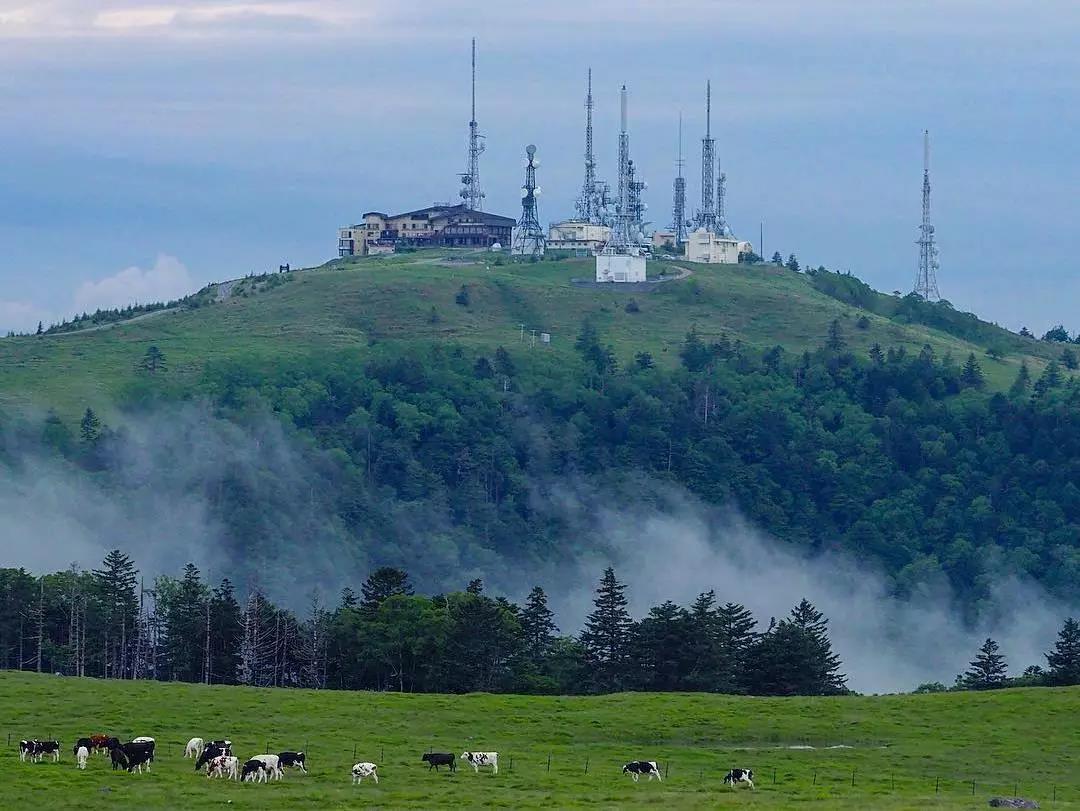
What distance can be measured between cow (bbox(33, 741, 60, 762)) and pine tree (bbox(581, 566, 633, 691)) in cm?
4909

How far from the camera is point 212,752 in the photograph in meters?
80.7

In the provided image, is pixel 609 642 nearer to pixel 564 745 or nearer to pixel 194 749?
pixel 564 745

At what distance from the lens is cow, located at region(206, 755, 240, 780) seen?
3100 inches

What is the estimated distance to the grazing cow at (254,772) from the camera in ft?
258

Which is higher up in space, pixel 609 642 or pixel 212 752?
pixel 609 642

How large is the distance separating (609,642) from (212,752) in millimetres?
51401

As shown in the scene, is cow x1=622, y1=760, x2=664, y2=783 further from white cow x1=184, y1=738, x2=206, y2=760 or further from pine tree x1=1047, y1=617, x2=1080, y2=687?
pine tree x1=1047, y1=617, x2=1080, y2=687

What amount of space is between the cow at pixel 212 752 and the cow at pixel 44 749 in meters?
5.15

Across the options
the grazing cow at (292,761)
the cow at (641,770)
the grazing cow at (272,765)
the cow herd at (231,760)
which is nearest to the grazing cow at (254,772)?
the cow herd at (231,760)

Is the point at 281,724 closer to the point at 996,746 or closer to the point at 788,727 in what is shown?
the point at 788,727

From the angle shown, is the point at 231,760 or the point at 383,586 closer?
the point at 231,760

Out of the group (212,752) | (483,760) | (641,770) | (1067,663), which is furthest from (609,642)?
(212,752)

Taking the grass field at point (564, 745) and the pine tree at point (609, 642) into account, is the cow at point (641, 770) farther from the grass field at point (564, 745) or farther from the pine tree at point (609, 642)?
the pine tree at point (609, 642)

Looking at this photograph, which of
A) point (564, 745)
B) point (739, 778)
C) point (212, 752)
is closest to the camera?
point (212, 752)
